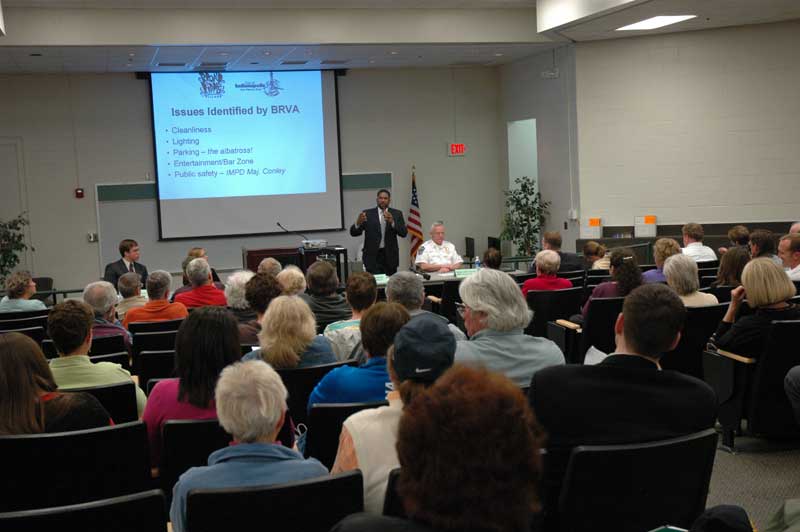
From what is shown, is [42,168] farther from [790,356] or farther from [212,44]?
[790,356]

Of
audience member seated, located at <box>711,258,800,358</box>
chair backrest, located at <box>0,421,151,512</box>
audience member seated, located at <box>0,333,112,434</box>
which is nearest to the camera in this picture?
chair backrest, located at <box>0,421,151,512</box>

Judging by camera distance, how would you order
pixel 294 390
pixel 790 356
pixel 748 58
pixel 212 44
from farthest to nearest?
pixel 748 58 → pixel 212 44 → pixel 790 356 → pixel 294 390

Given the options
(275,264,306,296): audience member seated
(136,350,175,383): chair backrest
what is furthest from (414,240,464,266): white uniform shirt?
(136,350,175,383): chair backrest

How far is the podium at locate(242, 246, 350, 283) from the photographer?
1138cm

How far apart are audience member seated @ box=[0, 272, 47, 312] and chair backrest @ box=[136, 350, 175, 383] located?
8.48 feet

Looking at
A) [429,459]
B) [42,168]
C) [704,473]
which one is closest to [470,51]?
[42,168]

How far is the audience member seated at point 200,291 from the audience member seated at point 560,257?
11.0ft

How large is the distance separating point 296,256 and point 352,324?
290 inches

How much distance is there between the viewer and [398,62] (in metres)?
12.9

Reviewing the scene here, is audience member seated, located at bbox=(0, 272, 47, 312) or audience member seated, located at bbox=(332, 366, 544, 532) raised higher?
audience member seated, located at bbox=(332, 366, 544, 532)

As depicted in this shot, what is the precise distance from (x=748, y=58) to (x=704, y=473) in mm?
10153

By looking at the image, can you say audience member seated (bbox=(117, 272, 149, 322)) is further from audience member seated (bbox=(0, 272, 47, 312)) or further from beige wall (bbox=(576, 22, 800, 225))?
beige wall (bbox=(576, 22, 800, 225))

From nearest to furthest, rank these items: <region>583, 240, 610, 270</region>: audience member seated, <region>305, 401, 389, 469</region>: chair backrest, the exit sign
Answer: <region>305, 401, 389, 469</region>: chair backrest, <region>583, 240, 610, 270</region>: audience member seated, the exit sign

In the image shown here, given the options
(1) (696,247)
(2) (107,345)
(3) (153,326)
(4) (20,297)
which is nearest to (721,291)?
(1) (696,247)
